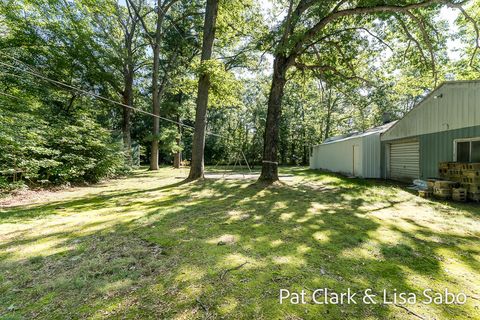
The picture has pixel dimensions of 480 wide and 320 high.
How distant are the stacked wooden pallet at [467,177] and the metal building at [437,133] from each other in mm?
519

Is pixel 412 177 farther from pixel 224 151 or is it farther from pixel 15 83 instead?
pixel 224 151

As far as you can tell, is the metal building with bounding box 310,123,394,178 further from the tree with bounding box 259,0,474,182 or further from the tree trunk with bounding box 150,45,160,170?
the tree trunk with bounding box 150,45,160,170

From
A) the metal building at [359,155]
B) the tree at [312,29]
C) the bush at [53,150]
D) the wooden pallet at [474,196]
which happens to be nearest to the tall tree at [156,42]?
the bush at [53,150]

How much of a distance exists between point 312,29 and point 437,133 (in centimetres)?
544

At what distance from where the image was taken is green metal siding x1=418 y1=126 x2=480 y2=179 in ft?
22.3

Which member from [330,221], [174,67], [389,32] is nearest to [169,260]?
[330,221]

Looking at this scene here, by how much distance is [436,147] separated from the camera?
7.82 metres

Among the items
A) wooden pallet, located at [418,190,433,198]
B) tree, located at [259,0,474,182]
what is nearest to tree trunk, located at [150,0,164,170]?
tree, located at [259,0,474,182]

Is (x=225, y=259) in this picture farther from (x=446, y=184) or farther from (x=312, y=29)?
(x=312, y=29)

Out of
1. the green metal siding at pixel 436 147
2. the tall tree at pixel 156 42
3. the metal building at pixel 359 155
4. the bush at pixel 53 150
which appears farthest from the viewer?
the tall tree at pixel 156 42

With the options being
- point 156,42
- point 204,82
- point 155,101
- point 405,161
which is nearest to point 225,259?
point 204,82

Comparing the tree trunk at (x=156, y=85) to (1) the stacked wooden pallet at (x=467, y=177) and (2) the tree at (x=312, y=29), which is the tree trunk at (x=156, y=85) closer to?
(2) the tree at (x=312, y=29)

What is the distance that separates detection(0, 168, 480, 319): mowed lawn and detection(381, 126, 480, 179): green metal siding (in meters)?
2.68

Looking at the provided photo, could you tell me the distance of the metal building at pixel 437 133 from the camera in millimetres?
6566
